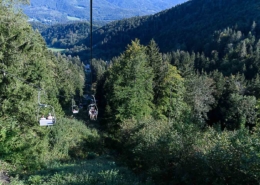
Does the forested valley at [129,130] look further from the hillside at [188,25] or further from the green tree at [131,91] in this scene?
the hillside at [188,25]

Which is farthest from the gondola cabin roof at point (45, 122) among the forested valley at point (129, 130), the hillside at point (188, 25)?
the hillside at point (188, 25)

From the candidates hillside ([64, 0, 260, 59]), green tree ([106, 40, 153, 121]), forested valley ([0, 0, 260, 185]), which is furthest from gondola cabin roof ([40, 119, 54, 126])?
hillside ([64, 0, 260, 59])

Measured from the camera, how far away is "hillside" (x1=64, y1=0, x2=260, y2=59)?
12012cm

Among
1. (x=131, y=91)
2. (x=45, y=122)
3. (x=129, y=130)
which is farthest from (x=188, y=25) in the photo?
(x=45, y=122)

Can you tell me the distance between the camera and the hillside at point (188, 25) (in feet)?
394

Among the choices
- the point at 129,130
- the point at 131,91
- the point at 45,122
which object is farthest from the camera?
the point at 131,91

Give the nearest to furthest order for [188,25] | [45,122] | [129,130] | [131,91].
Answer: [45,122] < [129,130] < [131,91] < [188,25]

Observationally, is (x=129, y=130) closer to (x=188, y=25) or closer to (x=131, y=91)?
(x=131, y=91)

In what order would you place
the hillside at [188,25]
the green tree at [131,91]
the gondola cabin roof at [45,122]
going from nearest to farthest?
the gondola cabin roof at [45,122], the green tree at [131,91], the hillside at [188,25]

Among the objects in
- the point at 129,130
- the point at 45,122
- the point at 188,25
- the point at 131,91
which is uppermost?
the point at 188,25

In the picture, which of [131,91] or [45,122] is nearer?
[45,122]

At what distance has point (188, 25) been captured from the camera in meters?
158

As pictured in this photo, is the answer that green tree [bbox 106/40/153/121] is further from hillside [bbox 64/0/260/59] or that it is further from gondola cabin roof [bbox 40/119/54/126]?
hillside [bbox 64/0/260/59]

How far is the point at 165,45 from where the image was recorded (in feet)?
463
